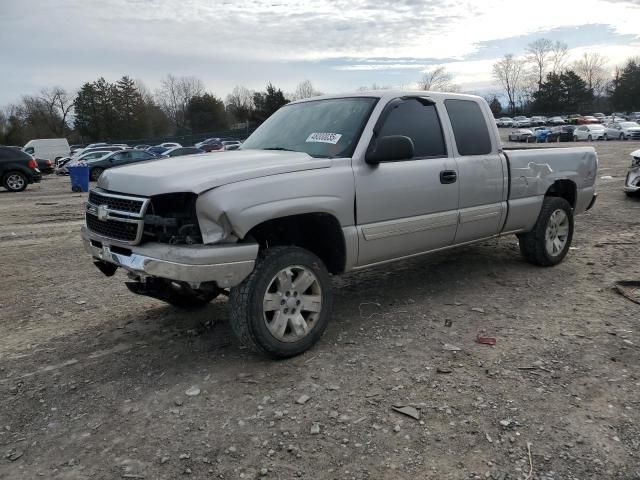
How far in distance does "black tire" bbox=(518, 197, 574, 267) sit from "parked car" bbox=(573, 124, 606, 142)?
42.1m

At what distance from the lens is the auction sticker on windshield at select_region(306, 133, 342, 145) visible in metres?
4.27

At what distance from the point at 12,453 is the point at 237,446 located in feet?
4.15

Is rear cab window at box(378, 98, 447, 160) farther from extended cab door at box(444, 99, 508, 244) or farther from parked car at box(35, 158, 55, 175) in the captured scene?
parked car at box(35, 158, 55, 175)

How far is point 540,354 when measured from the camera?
152 inches

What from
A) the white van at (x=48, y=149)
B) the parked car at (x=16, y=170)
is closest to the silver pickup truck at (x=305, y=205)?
the parked car at (x=16, y=170)

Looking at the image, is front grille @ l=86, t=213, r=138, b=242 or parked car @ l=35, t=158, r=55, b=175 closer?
front grille @ l=86, t=213, r=138, b=242

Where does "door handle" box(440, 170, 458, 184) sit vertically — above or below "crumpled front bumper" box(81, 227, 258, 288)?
above

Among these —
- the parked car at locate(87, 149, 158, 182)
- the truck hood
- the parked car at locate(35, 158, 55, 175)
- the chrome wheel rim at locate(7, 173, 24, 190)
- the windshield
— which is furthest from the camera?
the parked car at locate(35, 158, 55, 175)

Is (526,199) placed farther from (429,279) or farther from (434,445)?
(434,445)

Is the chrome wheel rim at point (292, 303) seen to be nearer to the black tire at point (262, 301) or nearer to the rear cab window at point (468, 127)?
the black tire at point (262, 301)

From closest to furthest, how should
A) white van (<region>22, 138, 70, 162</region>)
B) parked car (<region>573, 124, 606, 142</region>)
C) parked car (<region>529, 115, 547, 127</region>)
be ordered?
white van (<region>22, 138, 70, 162</region>) < parked car (<region>573, 124, 606, 142</region>) < parked car (<region>529, 115, 547, 127</region>)

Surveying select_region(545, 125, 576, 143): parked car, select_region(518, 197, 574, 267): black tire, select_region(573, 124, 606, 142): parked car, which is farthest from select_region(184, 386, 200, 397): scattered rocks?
select_region(545, 125, 576, 143): parked car

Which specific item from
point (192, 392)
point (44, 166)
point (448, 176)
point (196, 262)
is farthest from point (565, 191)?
point (44, 166)

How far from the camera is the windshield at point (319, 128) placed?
4.24 meters
